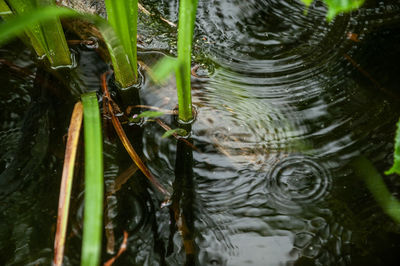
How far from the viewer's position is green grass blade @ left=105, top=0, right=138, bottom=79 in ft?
3.54

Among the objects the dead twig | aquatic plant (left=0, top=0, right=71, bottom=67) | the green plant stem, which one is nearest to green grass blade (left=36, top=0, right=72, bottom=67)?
aquatic plant (left=0, top=0, right=71, bottom=67)

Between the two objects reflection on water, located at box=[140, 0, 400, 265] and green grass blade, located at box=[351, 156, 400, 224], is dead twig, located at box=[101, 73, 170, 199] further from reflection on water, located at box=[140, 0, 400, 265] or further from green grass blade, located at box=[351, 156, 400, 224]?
green grass blade, located at box=[351, 156, 400, 224]

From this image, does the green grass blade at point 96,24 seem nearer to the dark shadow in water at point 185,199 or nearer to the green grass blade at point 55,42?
the green grass blade at point 55,42

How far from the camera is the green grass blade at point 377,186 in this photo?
3.67ft

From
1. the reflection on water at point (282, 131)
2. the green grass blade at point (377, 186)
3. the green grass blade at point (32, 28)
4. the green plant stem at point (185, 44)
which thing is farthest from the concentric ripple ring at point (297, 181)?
the green grass blade at point (32, 28)

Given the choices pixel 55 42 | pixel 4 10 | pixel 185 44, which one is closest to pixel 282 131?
pixel 185 44

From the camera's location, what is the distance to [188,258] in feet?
3.48

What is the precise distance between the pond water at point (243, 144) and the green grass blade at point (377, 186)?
0.02 m

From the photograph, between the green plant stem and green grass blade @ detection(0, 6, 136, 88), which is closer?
green grass blade @ detection(0, 6, 136, 88)

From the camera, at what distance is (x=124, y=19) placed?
43.4 inches

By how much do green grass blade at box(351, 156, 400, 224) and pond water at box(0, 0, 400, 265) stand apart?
0.08ft

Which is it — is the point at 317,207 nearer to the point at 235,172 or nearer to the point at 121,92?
the point at 235,172

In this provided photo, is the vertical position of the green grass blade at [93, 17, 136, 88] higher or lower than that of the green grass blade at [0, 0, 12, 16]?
lower

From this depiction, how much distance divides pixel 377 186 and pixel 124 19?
0.97 metres
